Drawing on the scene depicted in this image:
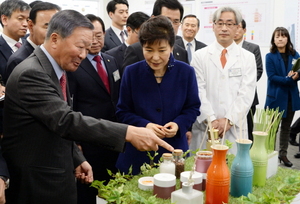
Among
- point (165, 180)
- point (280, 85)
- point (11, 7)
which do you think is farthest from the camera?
point (280, 85)

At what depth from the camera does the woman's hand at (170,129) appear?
1.92m

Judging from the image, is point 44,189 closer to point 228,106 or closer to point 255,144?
point 255,144

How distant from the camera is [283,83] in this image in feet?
13.6

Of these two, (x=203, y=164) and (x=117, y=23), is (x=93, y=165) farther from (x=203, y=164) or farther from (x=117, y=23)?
(x=117, y=23)

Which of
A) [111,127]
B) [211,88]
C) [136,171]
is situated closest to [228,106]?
[211,88]

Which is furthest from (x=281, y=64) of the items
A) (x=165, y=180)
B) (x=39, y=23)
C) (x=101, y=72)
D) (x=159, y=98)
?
(x=165, y=180)

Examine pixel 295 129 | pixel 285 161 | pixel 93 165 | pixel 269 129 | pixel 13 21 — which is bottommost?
pixel 285 161

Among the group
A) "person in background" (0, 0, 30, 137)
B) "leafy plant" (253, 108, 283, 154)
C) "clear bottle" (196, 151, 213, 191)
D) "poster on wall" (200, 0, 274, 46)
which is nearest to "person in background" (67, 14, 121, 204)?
"person in background" (0, 0, 30, 137)

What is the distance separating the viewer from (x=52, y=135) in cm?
147

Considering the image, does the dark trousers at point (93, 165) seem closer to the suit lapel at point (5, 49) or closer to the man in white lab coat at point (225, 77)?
the man in white lab coat at point (225, 77)

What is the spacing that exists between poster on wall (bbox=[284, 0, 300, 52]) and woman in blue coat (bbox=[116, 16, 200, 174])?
399cm

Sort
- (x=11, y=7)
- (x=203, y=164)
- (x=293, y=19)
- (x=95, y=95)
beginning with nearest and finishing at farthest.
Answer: (x=203, y=164) → (x=95, y=95) → (x=11, y=7) → (x=293, y=19)

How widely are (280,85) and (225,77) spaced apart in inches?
74.3

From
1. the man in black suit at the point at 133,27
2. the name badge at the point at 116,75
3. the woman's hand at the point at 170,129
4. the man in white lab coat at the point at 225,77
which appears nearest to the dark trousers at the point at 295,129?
the man in white lab coat at the point at 225,77
